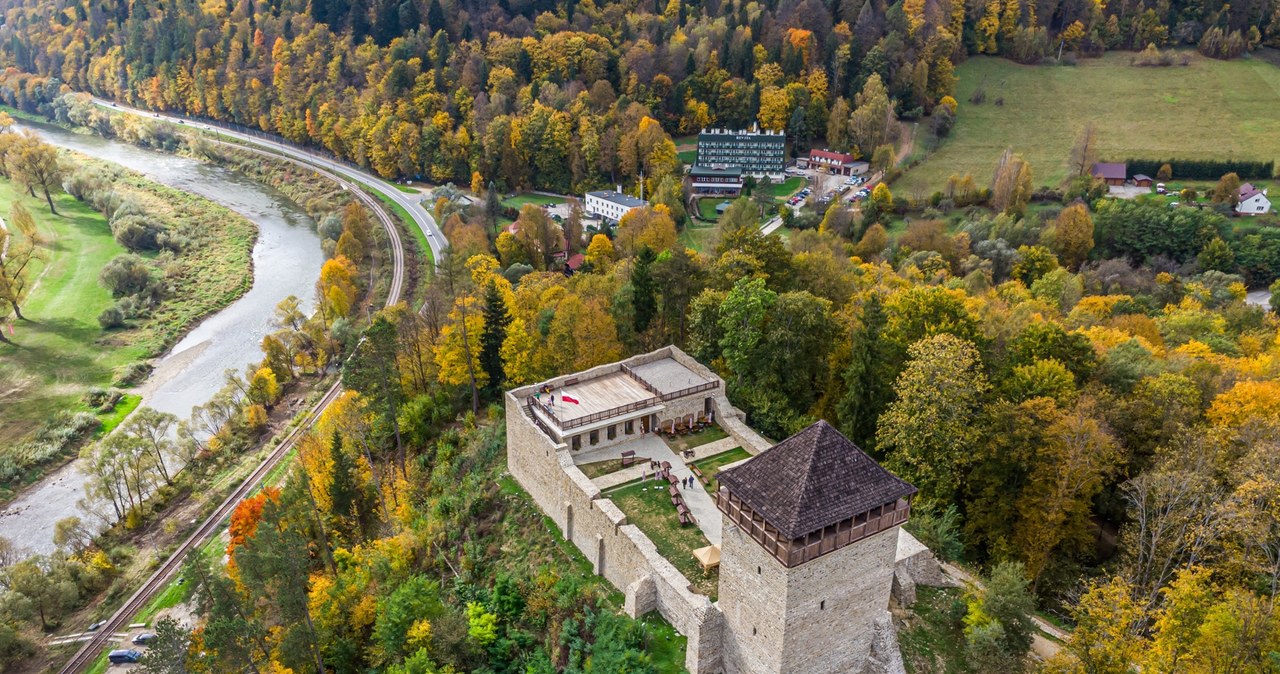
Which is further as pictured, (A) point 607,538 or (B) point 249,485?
(B) point 249,485

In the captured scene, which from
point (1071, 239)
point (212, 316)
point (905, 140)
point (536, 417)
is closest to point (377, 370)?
point (536, 417)

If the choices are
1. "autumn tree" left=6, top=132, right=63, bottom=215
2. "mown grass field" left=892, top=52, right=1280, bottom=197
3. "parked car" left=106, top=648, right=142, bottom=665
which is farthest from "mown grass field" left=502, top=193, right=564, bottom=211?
"parked car" left=106, top=648, right=142, bottom=665

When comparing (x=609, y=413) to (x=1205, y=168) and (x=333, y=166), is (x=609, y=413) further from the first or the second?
(x=333, y=166)

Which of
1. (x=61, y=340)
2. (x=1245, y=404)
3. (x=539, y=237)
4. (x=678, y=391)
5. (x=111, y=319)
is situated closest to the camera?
(x=1245, y=404)

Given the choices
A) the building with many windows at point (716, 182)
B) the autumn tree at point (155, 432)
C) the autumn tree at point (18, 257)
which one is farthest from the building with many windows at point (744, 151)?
the autumn tree at point (18, 257)

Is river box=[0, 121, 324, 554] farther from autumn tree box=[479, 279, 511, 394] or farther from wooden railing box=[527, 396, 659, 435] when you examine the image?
wooden railing box=[527, 396, 659, 435]

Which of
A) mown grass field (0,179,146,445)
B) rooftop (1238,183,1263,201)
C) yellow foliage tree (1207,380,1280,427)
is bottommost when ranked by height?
mown grass field (0,179,146,445)
